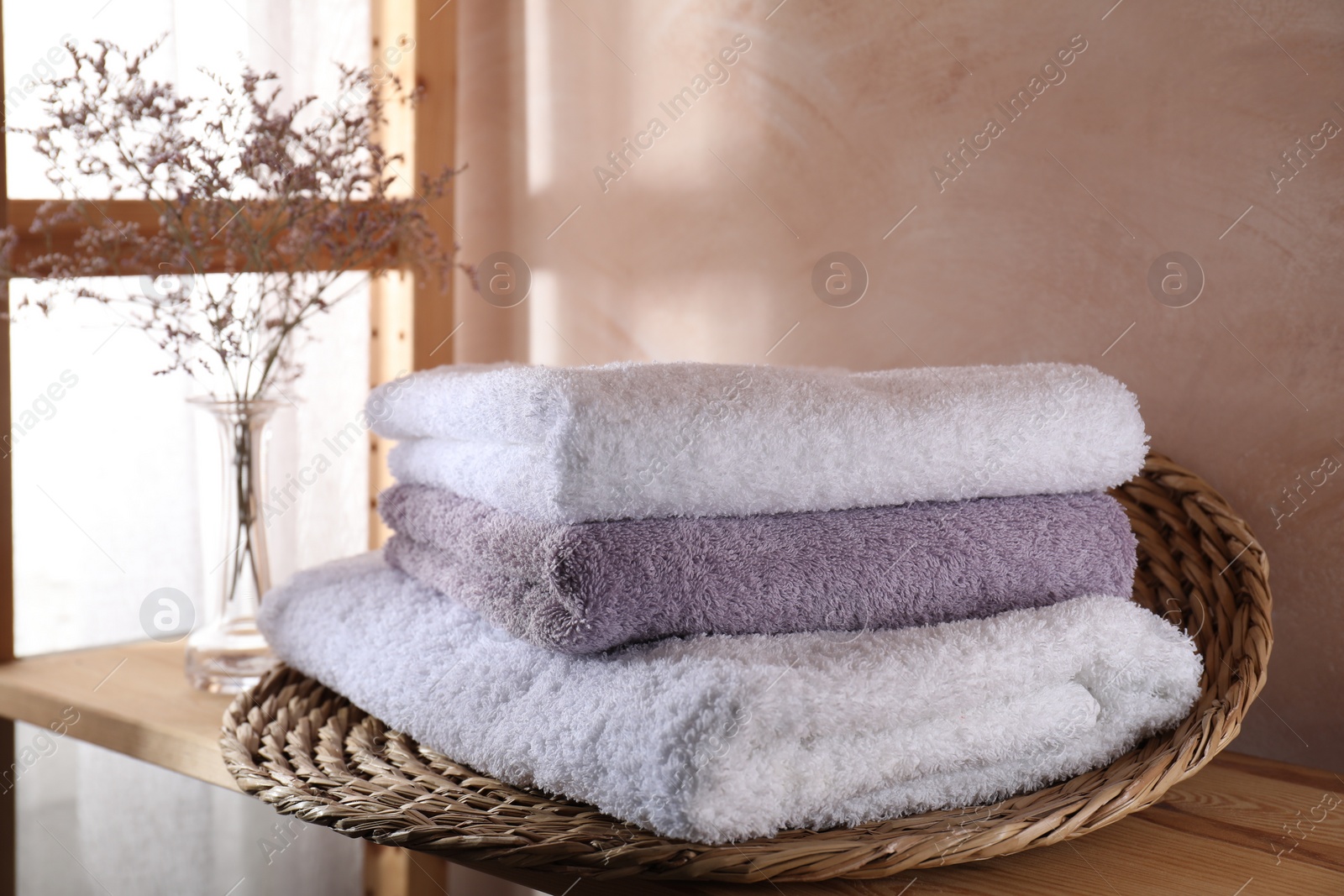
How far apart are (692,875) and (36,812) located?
0.40 meters

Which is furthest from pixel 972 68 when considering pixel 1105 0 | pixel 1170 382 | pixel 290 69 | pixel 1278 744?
pixel 290 69

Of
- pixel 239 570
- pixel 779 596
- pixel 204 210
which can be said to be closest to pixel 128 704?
pixel 239 570

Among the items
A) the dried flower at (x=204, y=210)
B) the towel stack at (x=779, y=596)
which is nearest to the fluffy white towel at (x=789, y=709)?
the towel stack at (x=779, y=596)

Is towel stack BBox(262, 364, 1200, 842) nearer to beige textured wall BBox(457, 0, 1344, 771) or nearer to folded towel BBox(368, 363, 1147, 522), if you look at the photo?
folded towel BBox(368, 363, 1147, 522)

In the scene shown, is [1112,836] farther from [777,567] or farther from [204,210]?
[204,210]

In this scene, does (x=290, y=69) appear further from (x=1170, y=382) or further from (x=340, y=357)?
(x=1170, y=382)

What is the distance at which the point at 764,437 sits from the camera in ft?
1.89

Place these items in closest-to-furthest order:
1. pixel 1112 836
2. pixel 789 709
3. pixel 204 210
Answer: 1. pixel 789 709
2. pixel 1112 836
3. pixel 204 210

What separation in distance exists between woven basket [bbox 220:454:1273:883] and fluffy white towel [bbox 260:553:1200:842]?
0.05ft

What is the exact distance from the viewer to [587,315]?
3.52 ft

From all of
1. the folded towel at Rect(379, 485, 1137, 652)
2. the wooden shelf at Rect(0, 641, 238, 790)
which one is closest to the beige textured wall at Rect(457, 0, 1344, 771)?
the folded towel at Rect(379, 485, 1137, 652)

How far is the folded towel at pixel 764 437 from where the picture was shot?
0.56 m

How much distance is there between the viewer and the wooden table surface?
1.82ft

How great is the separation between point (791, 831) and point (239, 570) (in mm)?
545
